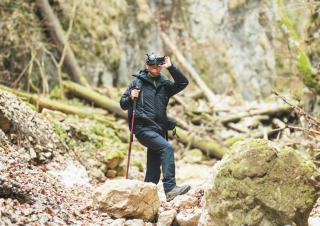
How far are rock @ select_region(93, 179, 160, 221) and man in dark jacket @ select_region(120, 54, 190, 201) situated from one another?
2.21 ft

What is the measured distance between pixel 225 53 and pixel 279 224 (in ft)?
60.3

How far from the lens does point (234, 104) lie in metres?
18.9

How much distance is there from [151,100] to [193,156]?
691 centimetres

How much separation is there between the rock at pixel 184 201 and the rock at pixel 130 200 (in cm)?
45

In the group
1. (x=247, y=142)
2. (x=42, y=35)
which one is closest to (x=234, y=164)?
(x=247, y=142)

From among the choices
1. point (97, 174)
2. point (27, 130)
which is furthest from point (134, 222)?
point (97, 174)

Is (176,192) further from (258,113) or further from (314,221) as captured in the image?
(258,113)

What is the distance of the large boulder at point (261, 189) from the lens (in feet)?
15.6

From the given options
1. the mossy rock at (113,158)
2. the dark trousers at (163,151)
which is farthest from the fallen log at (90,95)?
the dark trousers at (163,151)

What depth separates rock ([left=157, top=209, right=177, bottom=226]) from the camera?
17.8ft

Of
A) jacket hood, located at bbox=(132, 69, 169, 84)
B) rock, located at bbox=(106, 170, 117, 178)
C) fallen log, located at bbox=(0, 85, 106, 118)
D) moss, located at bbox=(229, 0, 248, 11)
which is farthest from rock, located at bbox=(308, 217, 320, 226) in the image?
moss, located at bbox=(229, 0, 248, 11)

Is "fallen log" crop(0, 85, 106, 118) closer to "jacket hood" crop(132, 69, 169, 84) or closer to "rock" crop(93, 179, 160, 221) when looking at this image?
"jacket hood" crop(132, 69, 169, 84)

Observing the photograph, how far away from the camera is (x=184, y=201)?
19.7 feet

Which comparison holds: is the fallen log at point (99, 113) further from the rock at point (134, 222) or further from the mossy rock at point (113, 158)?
the rock at point (134, 222)
